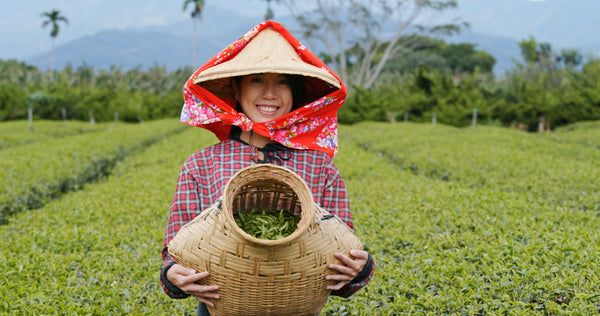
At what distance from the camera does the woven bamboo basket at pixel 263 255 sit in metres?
1.34

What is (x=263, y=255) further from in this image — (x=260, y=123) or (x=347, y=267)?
(x=260, y=123)

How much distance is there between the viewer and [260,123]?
1.73 m

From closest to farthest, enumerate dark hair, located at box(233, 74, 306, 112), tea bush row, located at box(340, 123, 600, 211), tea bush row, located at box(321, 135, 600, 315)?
1. dark hair, located at box(233, 74, 306, 112)
2. tea bush row, located at box(321, 135, 600, 315)
3. tea bush row, located at box(340, 123, 600, 211)

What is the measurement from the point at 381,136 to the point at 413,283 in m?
12.0

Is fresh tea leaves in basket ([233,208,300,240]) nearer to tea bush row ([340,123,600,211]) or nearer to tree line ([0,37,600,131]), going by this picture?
tea bush row ([340,123,600,211])

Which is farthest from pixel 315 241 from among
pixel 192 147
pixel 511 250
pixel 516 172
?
pixel 192 147

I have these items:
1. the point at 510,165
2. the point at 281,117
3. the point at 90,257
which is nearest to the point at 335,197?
the point at 281,117

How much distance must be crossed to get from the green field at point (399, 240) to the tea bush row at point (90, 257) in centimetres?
1

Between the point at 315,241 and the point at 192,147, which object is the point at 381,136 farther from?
the point at 315,241

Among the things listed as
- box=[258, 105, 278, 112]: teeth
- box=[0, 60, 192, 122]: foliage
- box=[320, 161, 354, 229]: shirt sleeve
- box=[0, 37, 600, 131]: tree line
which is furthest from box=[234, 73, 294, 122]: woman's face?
box=[0, 60, 192, 122]: foliage

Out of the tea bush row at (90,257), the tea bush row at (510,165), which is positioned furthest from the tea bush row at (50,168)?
the tea bush row at (510,165)

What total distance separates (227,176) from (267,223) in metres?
0.30

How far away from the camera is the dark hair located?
1876 millimetres

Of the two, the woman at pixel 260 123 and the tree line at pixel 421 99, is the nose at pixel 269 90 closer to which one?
the woman at pixel 260 123
